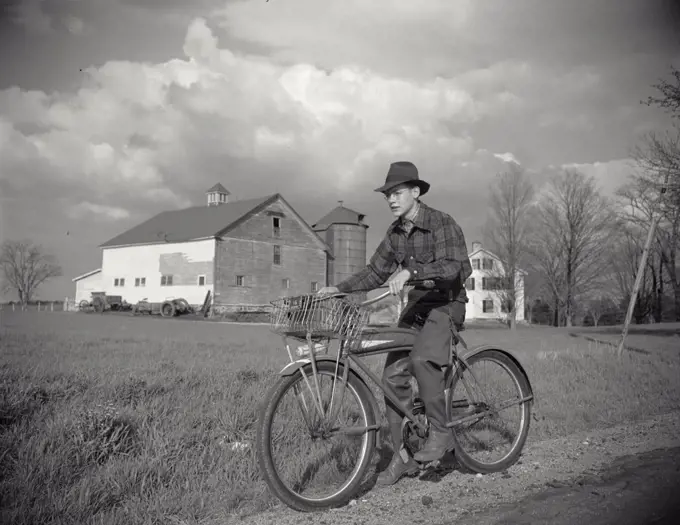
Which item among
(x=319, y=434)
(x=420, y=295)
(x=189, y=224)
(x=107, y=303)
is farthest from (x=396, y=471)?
(x=189, y=224)

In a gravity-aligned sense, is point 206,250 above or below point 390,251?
above

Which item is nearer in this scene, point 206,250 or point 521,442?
point 521,442

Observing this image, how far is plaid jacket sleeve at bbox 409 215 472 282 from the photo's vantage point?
3.72 metres

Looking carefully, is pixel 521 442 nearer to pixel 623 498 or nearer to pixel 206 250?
pixel 623 498

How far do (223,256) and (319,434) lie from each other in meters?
39.5

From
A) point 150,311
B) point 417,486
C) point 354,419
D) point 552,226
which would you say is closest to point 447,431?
point 417,486

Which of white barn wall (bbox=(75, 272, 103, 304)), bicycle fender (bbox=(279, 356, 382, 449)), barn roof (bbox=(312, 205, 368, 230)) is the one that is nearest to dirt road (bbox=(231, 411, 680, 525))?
bicycle fender (bbox=(279, 356, 382, 449))

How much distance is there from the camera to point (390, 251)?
421cm

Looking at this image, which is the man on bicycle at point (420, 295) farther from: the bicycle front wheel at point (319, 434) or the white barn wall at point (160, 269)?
the white barn wall at point (160, 269)

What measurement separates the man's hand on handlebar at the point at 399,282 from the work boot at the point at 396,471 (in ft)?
4.35

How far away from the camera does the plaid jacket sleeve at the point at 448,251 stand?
3.72 m

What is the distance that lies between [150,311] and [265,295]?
28.7ft

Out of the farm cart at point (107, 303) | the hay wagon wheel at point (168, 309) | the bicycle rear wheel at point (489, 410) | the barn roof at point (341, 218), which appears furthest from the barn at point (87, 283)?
the bicycle rear wheel at point (489, 410)

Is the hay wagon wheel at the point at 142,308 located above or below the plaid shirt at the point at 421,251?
below
